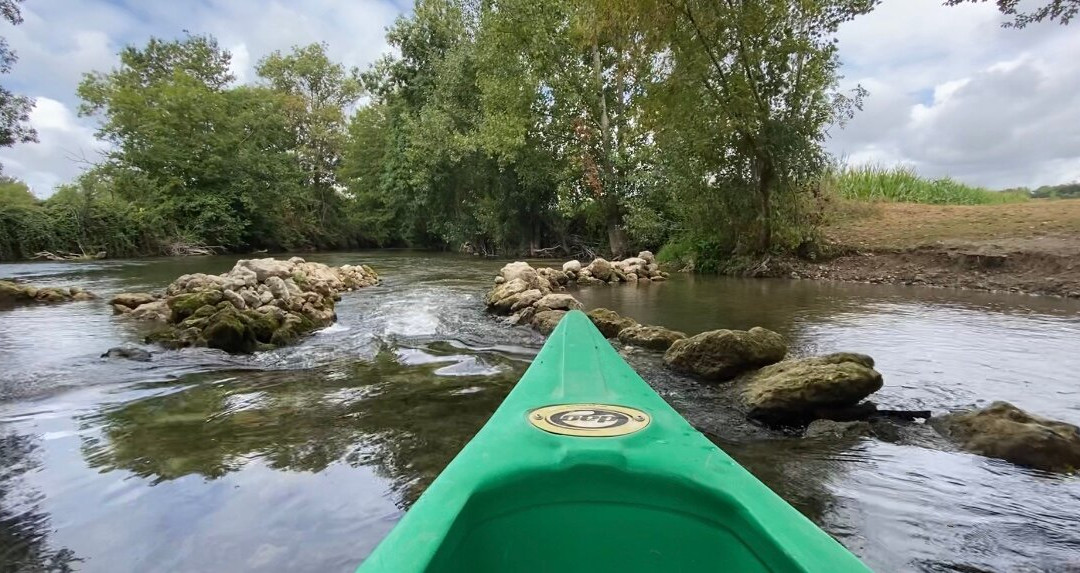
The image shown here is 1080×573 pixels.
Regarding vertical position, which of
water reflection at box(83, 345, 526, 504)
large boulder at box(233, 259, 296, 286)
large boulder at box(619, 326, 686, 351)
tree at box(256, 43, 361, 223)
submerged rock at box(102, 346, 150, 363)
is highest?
tree at box(256, 43, 361, 223)

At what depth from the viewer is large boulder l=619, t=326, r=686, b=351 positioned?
4961 millimetres

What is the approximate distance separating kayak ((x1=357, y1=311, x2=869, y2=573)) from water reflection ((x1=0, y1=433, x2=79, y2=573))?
1.58 m

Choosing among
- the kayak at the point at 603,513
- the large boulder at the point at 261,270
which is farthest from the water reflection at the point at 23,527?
the large boulder at the point at 261,270

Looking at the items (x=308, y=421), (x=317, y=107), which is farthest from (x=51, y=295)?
(x=317, y=107)

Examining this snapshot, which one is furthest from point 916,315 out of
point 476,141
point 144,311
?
point 476,141

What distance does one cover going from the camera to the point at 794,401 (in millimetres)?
3105

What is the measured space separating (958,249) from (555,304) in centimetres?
732

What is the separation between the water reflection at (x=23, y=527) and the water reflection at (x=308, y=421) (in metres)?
0.27

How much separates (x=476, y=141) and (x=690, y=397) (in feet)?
52.2

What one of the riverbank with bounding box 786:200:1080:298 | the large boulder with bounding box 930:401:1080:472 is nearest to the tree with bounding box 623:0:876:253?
the riverbank with bounding box 786:200:1080:298

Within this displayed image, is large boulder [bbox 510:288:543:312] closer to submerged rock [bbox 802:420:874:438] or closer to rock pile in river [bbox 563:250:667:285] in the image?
rock pile in river [bbox 563:250:667:285]

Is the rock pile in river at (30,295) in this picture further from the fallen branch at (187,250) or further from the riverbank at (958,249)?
the fallen branch at (187,250)

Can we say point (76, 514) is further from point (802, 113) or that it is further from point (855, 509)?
point (802, 113)

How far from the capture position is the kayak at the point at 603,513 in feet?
3.58
